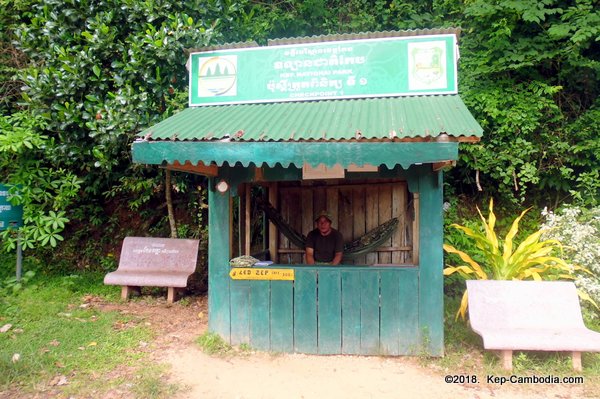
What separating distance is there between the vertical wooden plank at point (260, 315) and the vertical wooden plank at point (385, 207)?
7.85 feet

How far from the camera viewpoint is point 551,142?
7.27m

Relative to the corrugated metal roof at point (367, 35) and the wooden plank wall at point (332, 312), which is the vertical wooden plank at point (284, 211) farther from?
the corrugated metal roof at point (367, 35)

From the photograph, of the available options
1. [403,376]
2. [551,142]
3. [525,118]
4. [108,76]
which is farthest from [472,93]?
[108,76]

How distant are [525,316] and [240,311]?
9.86ft

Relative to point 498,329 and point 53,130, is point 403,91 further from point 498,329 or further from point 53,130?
point 53,130

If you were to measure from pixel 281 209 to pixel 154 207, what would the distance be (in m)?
3.42

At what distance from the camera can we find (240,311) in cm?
476

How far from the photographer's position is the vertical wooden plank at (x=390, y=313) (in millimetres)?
4512

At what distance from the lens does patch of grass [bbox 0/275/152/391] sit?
401cm

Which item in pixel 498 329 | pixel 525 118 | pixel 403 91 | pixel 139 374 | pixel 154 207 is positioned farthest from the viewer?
pixel 154 207

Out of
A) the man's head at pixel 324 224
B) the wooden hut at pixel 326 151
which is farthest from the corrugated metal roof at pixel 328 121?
the man's head at pixel 324 224

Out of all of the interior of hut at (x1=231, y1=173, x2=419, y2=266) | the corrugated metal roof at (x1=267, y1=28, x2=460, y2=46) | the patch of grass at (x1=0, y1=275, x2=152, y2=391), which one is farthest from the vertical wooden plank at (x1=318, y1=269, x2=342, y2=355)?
the corrugated metal roof at (x1=267, y1=28, x2=460, y2=46)

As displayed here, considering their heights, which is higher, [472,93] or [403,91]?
[472,93]

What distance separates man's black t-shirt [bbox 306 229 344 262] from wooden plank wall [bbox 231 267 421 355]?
1354 millimetres
